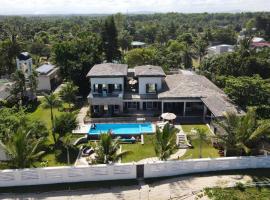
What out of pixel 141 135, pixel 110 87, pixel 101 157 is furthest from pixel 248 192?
pixel 110 87

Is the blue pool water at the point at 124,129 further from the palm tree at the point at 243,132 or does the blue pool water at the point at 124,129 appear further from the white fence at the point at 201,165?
the white fence at the point at 201,165

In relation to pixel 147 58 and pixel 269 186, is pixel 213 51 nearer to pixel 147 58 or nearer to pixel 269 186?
pixel 147 58

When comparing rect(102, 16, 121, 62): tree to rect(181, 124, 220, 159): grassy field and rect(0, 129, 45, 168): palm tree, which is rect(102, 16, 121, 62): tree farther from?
rect(0, 129, 45, 168): palm tree

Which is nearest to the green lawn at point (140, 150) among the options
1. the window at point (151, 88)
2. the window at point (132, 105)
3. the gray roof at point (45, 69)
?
the window at point (132, 105)

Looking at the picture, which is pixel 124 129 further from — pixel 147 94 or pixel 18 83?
pixel 18 83

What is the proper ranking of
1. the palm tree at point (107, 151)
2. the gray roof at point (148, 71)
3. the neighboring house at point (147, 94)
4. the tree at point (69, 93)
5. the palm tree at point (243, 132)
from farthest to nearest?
1. the tree at point (69, 93)
2. the gray roof at point (148, 71)
3. the neighboring house at point (147, 94)
4. the palm tree at point (243, 132)
5. the palm tree at point (107, 151)
